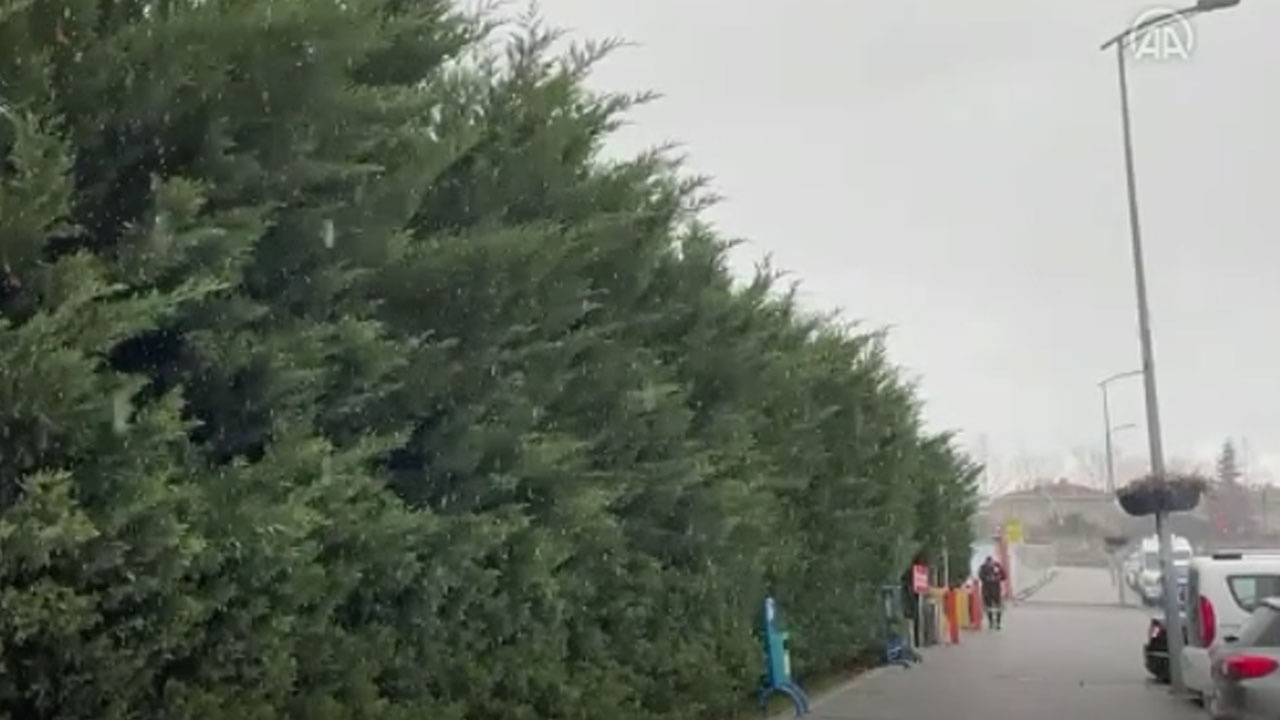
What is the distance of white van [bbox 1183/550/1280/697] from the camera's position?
59.7 ft

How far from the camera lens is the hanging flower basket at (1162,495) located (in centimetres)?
2188

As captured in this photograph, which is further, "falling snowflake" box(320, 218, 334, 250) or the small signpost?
the small signpost

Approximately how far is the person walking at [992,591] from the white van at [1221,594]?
22680 mm

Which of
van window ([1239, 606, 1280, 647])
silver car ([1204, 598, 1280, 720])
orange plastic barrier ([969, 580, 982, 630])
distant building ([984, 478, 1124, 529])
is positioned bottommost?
silver car ([1204, 598, 1280, 720])

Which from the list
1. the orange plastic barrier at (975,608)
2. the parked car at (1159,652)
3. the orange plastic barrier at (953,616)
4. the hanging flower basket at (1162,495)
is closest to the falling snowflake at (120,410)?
the hanging flower basket at (1162,495)

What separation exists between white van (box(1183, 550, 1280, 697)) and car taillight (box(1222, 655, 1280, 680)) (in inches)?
288

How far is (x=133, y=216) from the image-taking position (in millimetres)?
7648

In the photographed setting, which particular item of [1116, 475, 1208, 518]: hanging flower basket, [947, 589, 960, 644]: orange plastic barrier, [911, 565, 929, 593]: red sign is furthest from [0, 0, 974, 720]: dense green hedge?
[947, 589, 960, 644]: orange plastic barrier

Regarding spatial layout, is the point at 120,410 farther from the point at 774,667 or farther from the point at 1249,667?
the point at 774,667

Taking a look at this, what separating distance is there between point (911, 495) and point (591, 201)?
16043 mm

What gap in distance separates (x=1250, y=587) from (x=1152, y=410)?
5.15 metres

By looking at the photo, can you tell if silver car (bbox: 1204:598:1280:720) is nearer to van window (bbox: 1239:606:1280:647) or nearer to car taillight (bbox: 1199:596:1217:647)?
van window (bbox: 1239:606:1280:647)

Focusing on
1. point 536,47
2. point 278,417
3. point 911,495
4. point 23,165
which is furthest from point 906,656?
point 23,165

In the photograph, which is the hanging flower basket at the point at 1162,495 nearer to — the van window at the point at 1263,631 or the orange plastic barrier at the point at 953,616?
the van window at the point at 1263,631
